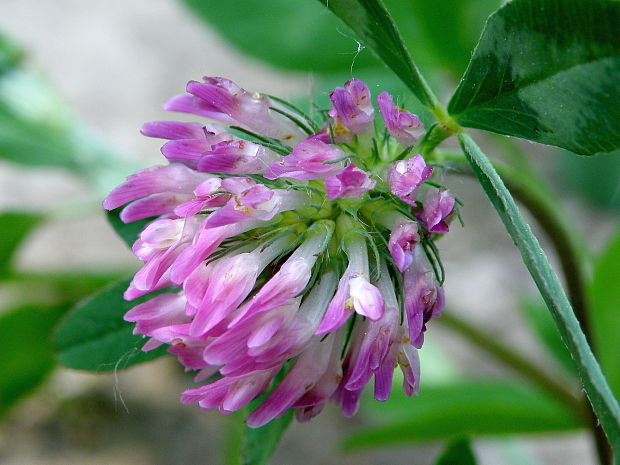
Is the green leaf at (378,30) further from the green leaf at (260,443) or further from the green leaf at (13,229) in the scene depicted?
the green leaf at (13,229)

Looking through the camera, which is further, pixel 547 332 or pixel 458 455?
pixel 547 332

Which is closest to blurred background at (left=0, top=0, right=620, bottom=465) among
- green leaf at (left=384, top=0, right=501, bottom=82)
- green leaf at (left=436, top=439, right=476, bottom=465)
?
green leaf at (left=384, top=0, right=501, bottom=82)

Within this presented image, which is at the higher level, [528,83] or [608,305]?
[528,83]

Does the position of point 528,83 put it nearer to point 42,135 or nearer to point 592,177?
point 42,135

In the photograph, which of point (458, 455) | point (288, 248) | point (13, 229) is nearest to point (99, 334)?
point (288, 248)

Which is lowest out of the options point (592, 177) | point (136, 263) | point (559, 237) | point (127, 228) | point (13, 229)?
point (136, 263)

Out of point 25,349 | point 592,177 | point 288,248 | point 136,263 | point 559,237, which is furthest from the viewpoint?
point 592,177

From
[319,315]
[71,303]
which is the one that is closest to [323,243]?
[319,315]
